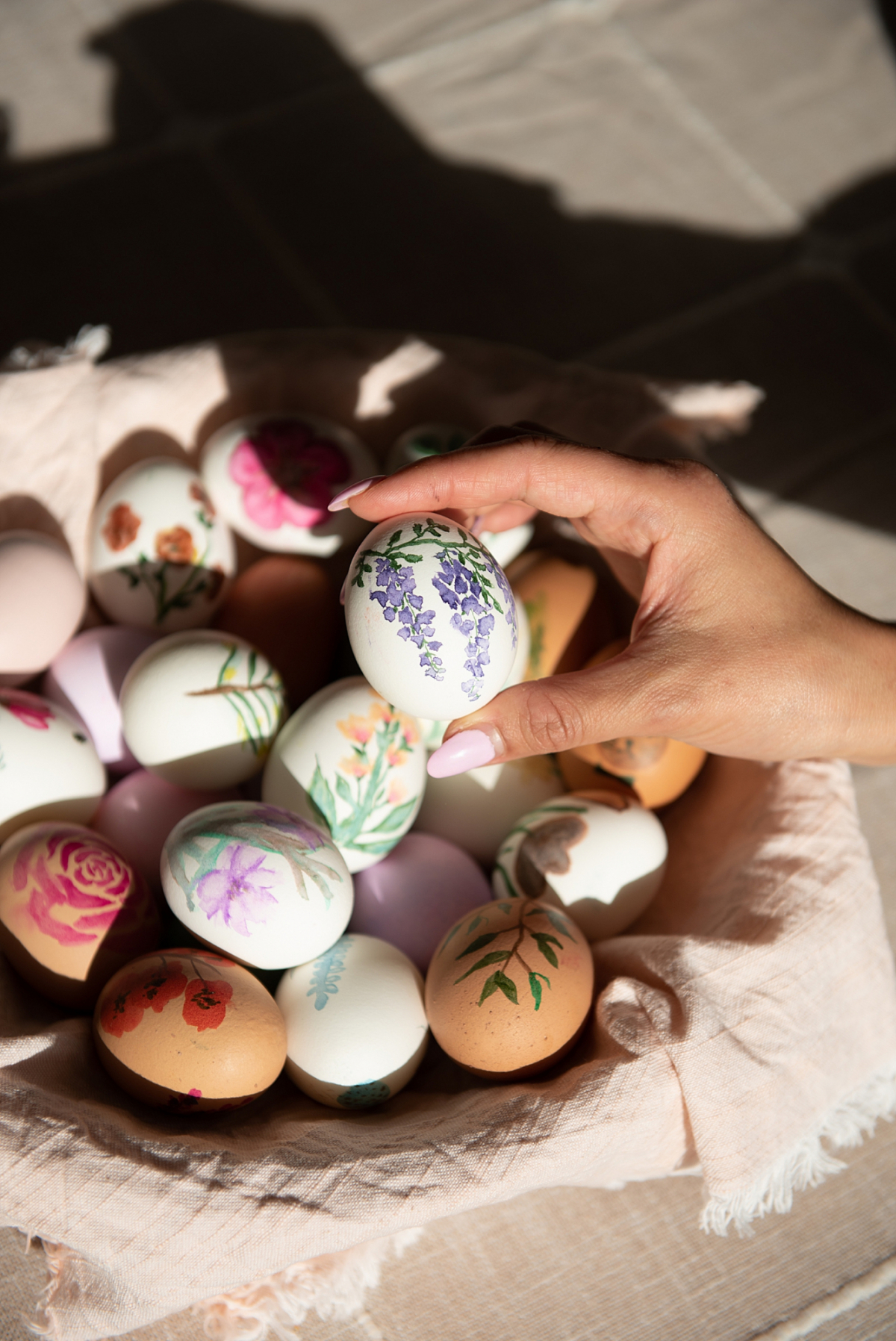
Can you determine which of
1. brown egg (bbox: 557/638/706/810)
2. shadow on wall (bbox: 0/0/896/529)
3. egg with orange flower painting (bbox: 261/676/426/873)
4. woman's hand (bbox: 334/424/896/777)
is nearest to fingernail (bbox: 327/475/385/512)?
woman's hand (bbox: 334/424/896/777)

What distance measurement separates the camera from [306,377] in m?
1.21

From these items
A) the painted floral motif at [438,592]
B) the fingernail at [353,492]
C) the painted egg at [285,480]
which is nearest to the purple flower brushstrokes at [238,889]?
the painted floral motif at [438,592]

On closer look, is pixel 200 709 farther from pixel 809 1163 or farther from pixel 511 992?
pixel 809 1163

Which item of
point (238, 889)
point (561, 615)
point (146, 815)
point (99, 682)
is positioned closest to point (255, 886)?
point (238, 889)

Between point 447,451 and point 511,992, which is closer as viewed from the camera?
point 511,992

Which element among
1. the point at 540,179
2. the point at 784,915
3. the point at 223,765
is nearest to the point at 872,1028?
the point at 784,915

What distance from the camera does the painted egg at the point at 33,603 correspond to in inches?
38.4

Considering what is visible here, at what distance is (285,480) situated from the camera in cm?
111

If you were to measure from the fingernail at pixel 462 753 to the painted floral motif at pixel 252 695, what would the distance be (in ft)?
0.73

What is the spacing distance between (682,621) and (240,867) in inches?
17.1

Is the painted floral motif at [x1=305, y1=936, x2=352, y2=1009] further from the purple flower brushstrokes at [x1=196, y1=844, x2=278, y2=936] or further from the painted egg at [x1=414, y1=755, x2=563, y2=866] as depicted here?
the painted egg at [x1=414, y1=755, x2=563, y2=866]

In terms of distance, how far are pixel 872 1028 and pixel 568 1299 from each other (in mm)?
376

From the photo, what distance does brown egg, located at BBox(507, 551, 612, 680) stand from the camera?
1078 millimetres

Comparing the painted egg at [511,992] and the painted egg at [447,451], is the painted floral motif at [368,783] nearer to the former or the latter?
the painted egg at [511,992]
